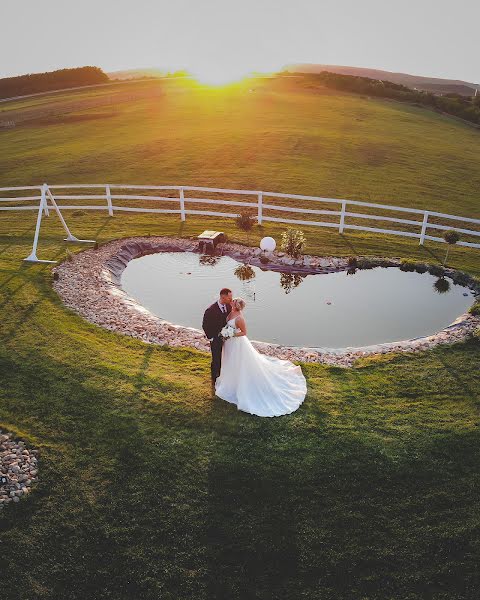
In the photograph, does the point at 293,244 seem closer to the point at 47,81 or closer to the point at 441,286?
the point at 441,286

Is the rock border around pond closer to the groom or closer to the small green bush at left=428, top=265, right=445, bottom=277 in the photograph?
the small green bush at left=428, top=265, right=445, bottom=277

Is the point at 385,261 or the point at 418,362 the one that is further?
the point at 385,261

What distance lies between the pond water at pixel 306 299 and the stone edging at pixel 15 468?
5.87 meters

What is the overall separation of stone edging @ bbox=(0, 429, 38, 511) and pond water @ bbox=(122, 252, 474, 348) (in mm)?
5875

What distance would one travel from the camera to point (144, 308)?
14.0m

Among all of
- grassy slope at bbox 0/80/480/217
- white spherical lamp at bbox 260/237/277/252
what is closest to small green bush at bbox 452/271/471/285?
white spherical lamp at bbox 260/237/277/252

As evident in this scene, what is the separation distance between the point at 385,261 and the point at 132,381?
11.1 metres

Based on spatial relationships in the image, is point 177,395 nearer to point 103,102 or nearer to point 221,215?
point 221,215

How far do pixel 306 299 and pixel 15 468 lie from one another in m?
9.60

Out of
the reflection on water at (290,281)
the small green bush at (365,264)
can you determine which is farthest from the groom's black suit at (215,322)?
the small green bush at (365,264)

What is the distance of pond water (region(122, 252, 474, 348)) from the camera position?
13016mm

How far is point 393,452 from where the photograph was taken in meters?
8.15

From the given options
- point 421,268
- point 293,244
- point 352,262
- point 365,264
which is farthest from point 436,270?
point 293,244

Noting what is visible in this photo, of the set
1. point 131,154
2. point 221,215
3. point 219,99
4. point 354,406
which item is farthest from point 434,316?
point 219,99
